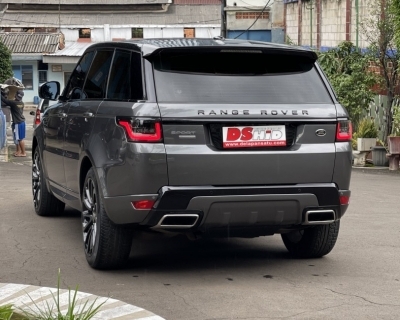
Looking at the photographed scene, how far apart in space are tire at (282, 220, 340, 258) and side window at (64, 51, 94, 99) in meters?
2.30

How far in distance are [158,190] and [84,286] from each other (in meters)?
0.88

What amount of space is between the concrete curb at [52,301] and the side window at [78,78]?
2.60m

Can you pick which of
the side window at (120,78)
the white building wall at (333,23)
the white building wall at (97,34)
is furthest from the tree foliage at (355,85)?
the white building wall at (97,34)

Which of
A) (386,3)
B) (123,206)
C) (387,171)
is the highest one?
(386,3)

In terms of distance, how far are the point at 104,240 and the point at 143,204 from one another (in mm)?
576

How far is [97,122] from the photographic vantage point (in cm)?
809

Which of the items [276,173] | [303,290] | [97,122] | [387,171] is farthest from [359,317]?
[387,171]

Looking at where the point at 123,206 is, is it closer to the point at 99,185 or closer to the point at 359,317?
the point at 99,185

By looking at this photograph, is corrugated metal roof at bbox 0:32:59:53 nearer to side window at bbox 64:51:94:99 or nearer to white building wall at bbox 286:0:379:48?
white building wall at bbox 286:0:379:48

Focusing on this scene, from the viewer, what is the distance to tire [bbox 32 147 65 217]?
1088cm

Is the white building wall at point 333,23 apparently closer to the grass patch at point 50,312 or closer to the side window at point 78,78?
the side window at point 78,78

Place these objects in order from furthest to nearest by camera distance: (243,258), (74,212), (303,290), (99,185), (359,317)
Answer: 1. (74,212)
2. (243,258)
3. (99,185)
4. (303,290)
5. (359,317)

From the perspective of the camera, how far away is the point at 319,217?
7.71 meters

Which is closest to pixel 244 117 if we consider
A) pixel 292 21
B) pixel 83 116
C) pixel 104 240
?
pixel 104 240
